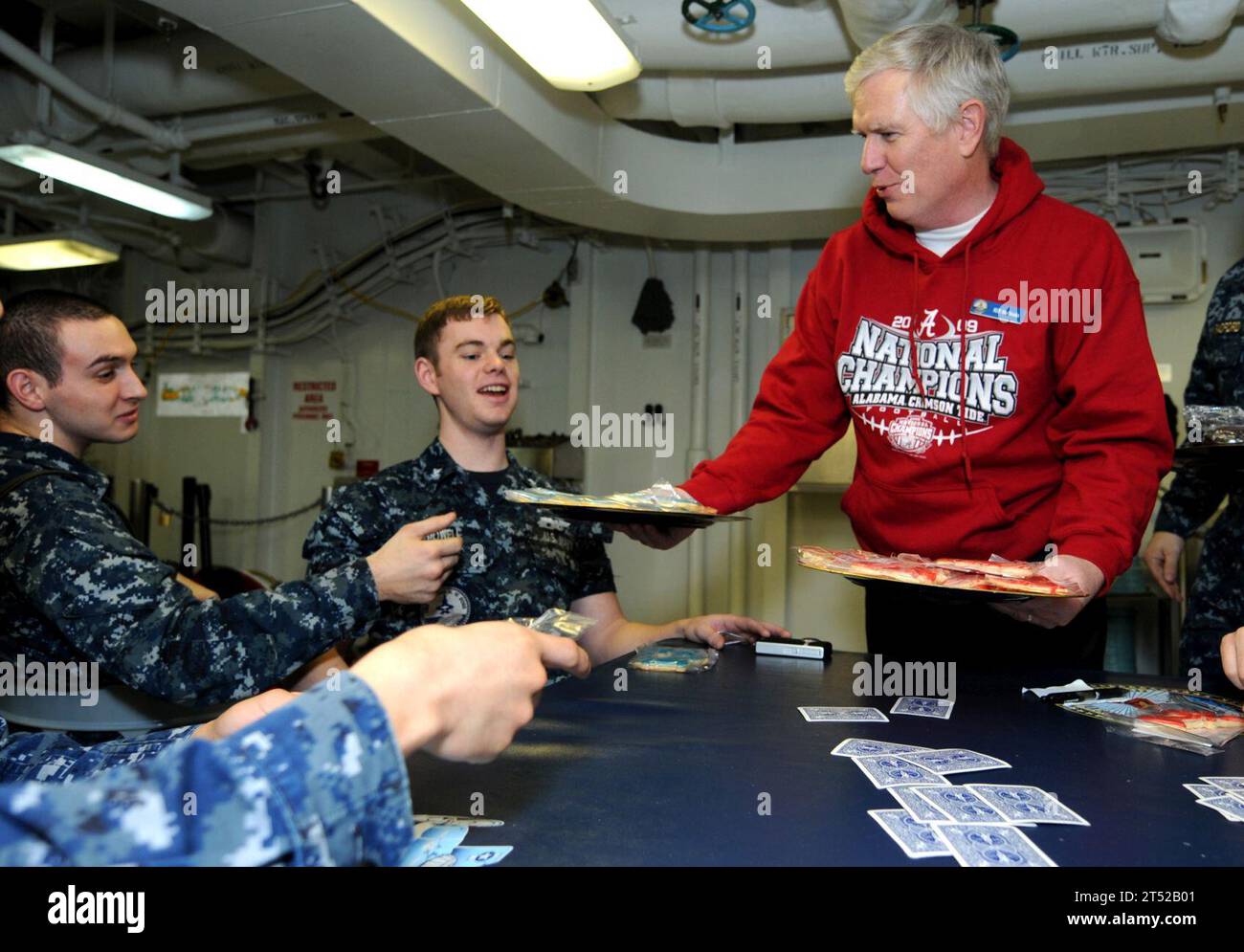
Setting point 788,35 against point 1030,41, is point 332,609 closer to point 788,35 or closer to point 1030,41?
point 788,35

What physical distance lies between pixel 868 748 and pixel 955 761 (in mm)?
106

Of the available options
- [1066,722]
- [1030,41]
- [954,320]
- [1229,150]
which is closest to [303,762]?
[1066,722]

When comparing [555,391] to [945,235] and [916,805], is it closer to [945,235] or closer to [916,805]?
[945,235]

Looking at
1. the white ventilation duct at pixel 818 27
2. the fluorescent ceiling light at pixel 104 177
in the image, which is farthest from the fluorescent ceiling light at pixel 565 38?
the fluorescent ceiling light at pixel 104 177

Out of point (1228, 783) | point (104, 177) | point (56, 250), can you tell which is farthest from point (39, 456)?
point (56, 250)

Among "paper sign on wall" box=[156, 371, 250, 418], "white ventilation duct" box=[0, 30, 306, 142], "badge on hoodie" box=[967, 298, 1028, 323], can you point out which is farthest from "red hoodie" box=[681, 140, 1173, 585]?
"paper sign on wall" box=[156, 371, 250, 418]

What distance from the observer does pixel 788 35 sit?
3.13m

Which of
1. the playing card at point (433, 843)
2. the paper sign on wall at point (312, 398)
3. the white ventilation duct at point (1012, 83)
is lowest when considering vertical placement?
the playing card at point (433, 843)

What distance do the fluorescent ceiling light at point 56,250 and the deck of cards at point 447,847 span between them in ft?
17.5

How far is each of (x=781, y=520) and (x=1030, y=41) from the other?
2622mm

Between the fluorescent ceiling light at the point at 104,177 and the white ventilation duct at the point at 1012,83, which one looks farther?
the fluorescent ceiling light at the point at 104,177

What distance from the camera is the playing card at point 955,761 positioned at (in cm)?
107

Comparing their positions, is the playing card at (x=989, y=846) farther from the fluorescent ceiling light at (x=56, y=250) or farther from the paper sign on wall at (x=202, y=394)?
the paper sign on wall at (x=202, y=394)

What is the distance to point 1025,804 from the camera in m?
0.95
